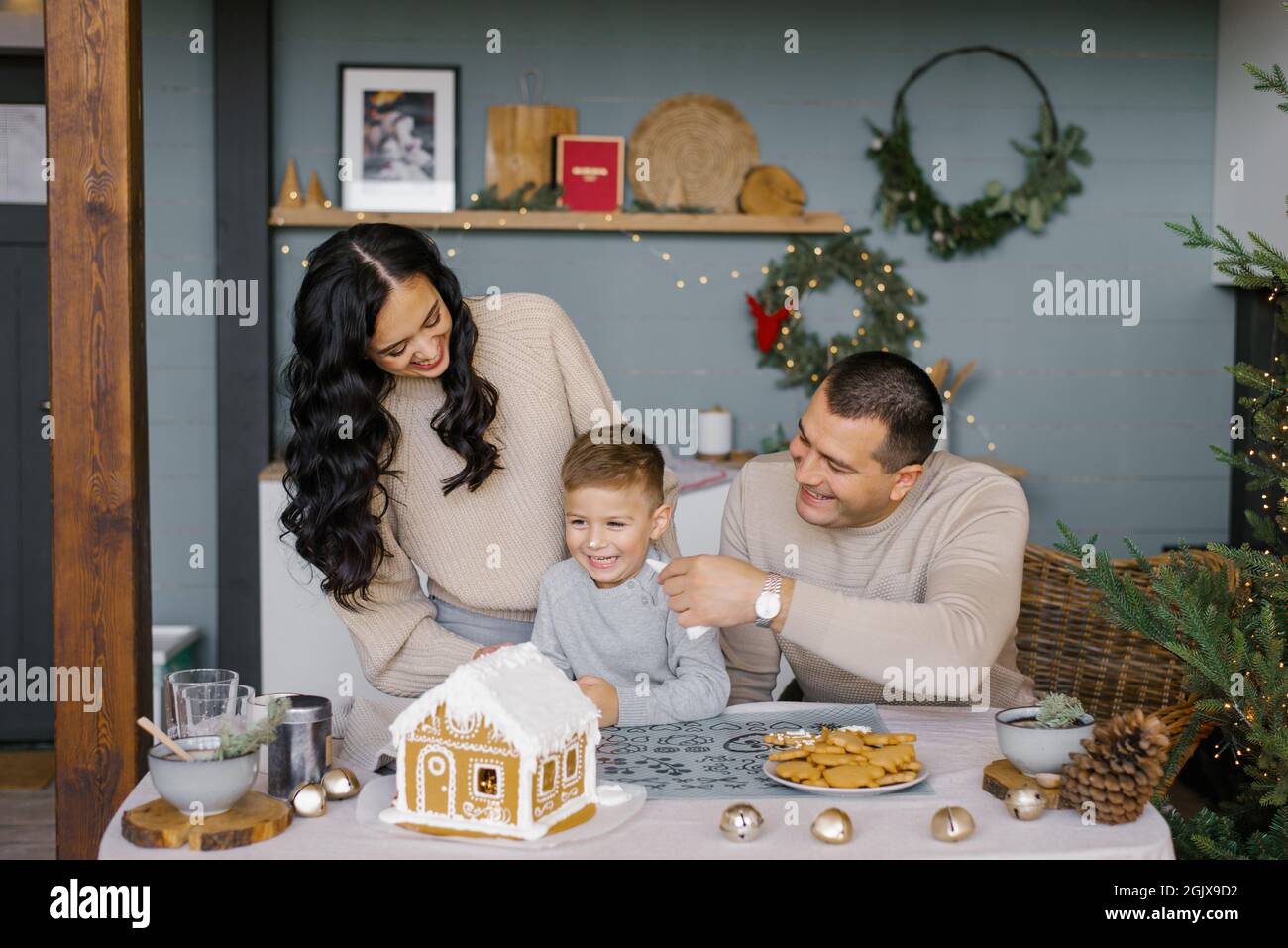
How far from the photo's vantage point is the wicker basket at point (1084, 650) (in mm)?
2646

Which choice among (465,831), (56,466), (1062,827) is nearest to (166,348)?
(56,466)

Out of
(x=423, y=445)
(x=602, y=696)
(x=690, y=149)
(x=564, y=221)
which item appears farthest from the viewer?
(x=690, y=149)

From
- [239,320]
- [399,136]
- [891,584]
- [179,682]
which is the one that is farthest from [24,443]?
[891,584]

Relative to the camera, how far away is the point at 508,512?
2.36m

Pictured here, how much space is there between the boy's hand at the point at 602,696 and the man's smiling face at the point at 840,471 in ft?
1.65

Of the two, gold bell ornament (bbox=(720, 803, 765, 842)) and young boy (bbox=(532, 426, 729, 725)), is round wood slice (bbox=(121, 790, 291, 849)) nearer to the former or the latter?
gold bell ornament (bbox=(720, 803, 765, 842))

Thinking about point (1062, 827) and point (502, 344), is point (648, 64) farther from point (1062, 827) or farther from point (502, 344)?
point (1062, 827)

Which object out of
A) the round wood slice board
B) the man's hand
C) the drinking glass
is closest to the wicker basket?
the man's hand

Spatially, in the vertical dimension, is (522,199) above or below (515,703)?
above

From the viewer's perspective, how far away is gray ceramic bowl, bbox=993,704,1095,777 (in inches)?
65.6

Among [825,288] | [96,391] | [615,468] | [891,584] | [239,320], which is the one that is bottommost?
[891,584]

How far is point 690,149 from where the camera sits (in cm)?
453

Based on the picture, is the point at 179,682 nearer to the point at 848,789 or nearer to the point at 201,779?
the point at 201,779

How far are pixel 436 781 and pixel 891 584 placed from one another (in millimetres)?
1014
